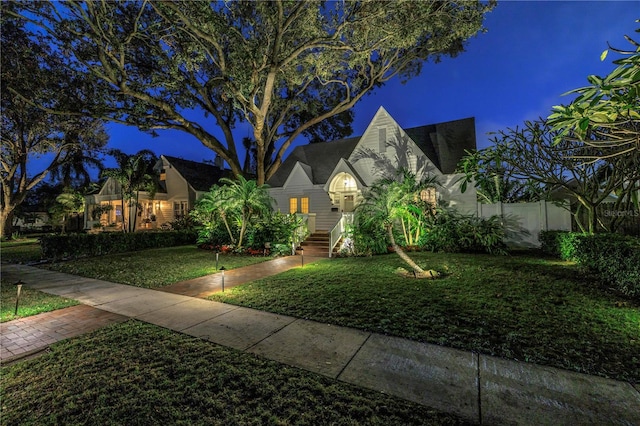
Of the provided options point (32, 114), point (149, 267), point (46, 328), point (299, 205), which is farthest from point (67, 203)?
point (46, 328)

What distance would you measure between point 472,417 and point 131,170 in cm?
2179

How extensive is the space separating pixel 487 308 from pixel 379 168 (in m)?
11.3

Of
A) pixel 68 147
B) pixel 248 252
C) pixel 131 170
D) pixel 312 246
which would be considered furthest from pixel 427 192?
pixel 68 147

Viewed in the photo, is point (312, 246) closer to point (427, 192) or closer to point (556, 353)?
point (427, 192)

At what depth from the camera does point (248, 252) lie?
12727 millimetres

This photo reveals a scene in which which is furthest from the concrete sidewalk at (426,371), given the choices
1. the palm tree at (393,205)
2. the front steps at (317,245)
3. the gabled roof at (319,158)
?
the gabled roof at (319,158)

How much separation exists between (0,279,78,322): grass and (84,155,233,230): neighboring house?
17.1m

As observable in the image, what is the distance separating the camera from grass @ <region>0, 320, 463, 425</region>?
2.46 meters

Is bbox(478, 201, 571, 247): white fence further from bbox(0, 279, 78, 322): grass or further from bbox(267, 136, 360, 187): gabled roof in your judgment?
bbox(0, 279, 78, 322): grass

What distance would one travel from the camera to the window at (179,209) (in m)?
24.1

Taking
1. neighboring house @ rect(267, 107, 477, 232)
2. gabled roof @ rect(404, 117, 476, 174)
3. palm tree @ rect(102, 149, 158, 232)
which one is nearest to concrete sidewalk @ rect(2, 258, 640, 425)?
neighboring house @ rect(267, 107, 477, 232)

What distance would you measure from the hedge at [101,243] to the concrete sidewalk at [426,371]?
383 inches

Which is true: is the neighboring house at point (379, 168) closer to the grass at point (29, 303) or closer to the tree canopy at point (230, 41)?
the tree canopy at point (230, 41)

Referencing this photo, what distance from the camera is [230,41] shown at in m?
12.7
